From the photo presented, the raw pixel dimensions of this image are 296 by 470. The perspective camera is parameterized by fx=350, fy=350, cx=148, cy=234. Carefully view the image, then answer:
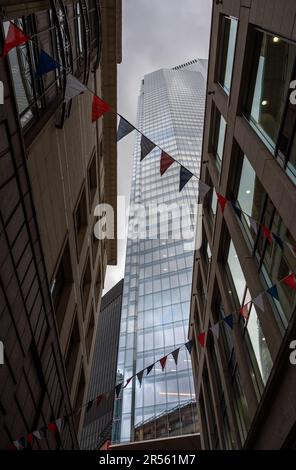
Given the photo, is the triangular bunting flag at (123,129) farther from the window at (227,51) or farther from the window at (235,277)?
the window at (227,51)

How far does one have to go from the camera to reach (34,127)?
10.9m

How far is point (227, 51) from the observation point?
1616 centimetres

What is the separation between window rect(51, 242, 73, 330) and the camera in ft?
51.8

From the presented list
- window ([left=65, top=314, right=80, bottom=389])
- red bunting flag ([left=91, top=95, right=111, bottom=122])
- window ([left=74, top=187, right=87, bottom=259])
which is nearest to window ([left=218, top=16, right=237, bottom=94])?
red bunting flag ([left=91, top=95, right=111, bottom=122])

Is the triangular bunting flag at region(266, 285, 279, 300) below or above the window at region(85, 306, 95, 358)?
above

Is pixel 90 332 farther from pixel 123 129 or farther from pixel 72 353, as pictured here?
pixel 123 129

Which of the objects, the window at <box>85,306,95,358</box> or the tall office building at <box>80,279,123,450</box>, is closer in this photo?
the window at <box>85,306,95,358</box>

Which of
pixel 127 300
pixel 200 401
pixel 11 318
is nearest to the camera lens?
pixel 11 318

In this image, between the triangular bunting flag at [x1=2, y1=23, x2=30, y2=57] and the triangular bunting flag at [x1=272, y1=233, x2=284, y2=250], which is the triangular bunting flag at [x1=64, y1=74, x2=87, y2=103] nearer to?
the triangular bunting flag at [x1=2, y1=23, x2=30, y2=57]

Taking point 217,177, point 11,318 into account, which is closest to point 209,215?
point 217,177

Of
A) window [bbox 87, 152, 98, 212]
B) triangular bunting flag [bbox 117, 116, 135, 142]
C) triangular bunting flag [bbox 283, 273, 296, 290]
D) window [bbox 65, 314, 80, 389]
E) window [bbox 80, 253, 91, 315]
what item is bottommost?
window [bbox 65, 314, 80, 389]

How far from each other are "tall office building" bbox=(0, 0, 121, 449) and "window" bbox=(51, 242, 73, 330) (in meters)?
0.05
